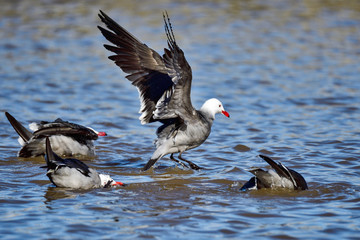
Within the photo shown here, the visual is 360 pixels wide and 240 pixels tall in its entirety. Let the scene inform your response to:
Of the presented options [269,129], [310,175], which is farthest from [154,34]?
[310,175]

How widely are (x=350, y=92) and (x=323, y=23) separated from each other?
6.58 metres

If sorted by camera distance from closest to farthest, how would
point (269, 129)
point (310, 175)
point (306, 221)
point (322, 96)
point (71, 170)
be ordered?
point (306, 221), point (71, 170), point (310, 175), point (269, 129), point (322, 96)

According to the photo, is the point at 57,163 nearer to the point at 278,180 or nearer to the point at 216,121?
the point at 278,180

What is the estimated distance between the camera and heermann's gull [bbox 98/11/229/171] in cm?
852

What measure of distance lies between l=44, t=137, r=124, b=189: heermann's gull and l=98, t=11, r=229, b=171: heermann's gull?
927mm

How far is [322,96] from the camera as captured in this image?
1268 cm

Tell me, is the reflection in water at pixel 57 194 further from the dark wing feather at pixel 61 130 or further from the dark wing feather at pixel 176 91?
the dark wing feather at pixel 176 91

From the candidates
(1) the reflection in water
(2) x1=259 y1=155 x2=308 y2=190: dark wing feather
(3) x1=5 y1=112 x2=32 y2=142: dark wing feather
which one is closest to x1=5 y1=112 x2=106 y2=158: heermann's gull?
(3) x1=5 y1=112 x2=32 y2=142: dark wing feather

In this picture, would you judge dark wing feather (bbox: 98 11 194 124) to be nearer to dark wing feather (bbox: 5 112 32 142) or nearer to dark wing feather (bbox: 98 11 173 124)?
dark wing feather (bbox: 98 11 173 124)

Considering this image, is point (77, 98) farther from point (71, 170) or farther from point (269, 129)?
point (71, 170)

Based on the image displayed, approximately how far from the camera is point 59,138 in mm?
9242

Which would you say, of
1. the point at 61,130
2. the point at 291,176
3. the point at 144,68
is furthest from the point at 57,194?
the point at 291,176

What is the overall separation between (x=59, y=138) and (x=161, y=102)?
177 centimetres

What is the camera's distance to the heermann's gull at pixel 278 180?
733 cm
